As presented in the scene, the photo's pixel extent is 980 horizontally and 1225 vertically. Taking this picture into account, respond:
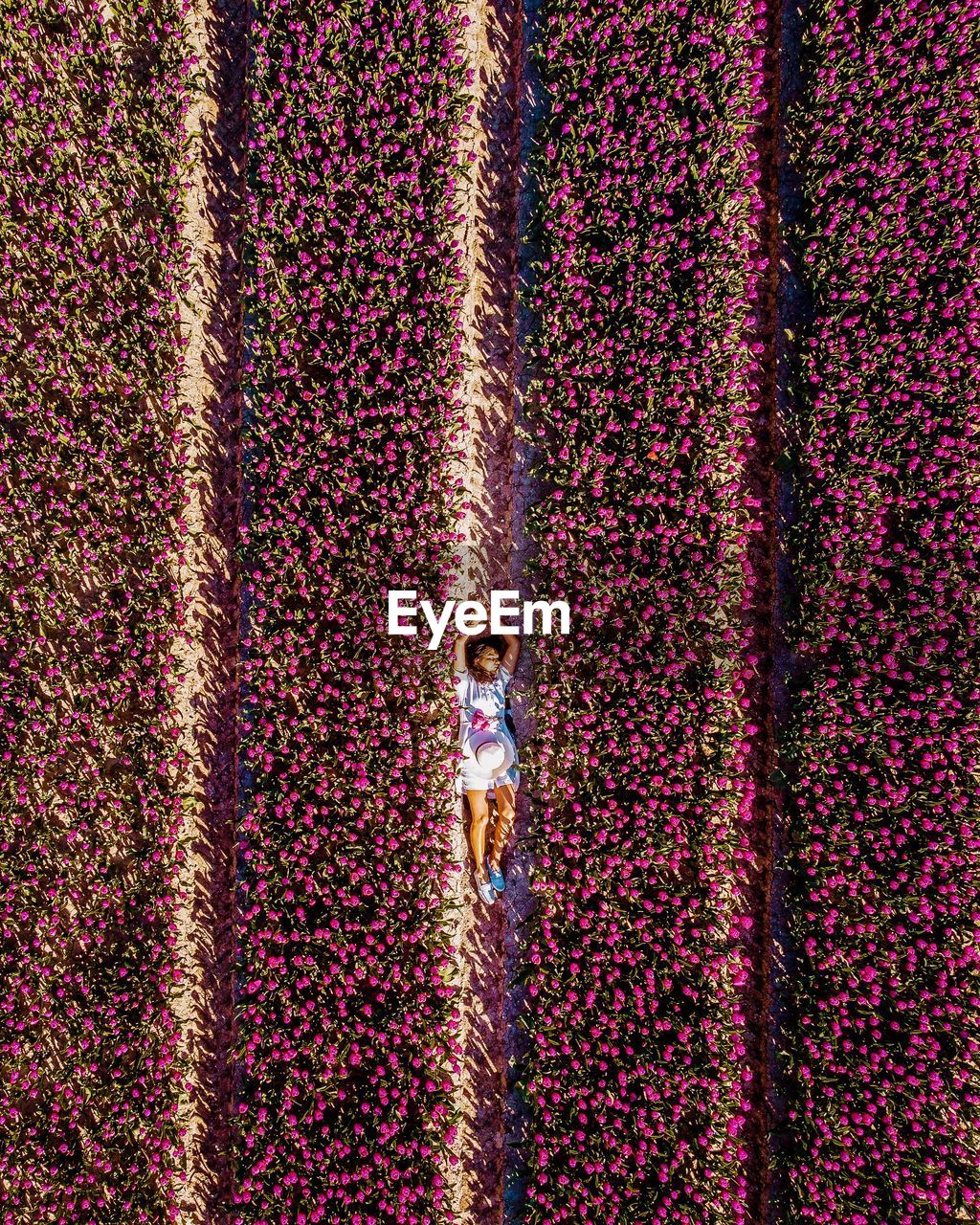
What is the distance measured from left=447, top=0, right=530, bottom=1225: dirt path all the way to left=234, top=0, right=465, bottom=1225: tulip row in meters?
0.32

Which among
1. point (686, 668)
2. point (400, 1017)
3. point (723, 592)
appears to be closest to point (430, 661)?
point (686, 668)

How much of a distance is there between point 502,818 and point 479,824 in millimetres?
228

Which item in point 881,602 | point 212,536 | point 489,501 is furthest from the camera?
point 212,536

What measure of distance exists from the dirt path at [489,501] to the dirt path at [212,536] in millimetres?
2233

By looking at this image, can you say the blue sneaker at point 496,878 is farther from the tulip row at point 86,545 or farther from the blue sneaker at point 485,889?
the tulip row at point 86,545

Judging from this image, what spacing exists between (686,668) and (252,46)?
22.0 feet

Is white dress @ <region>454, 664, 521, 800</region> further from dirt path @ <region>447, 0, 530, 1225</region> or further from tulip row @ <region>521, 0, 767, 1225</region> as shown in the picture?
tulip row @ <region>521, 0, 767, 1225</region>

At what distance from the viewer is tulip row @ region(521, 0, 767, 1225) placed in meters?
5.22

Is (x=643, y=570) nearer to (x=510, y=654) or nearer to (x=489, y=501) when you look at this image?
(x=510, y=654)

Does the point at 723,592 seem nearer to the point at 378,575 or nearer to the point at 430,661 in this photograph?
the point at 430,661

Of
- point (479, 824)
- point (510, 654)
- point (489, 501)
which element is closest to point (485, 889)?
point (479, 824)

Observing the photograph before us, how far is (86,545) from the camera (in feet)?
19.6

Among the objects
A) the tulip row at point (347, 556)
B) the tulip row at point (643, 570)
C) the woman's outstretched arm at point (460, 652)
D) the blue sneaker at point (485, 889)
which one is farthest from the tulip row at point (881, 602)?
the tulip row at point (347, 556)

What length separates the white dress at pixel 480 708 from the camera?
5.47 metres
